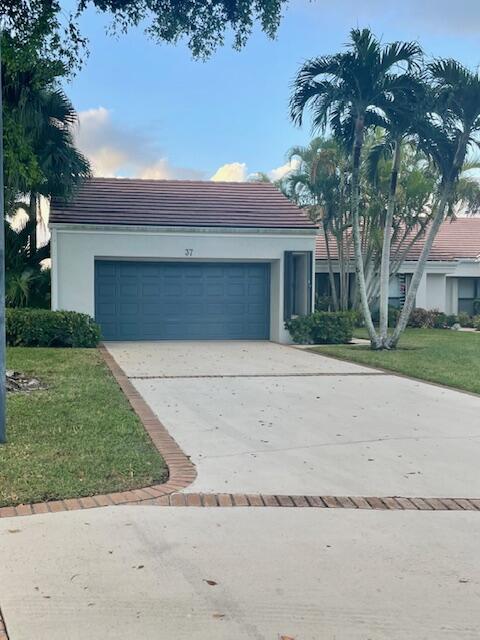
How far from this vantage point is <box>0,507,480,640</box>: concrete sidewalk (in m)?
3.16

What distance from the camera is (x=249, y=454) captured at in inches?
246

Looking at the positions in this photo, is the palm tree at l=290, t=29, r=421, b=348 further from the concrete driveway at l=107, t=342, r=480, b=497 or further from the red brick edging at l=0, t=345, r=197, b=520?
the red brick edging at l=0, t=345, r=197, b=520

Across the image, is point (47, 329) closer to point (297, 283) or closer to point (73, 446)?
point (297, 283)

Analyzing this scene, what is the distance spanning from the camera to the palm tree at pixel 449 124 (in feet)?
45.9

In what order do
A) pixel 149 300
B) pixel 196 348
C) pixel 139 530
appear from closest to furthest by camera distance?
pixel 139 530
pixel 196 348
pixel 149 300

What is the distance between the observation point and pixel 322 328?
17.7 meters

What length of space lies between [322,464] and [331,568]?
2200 mm

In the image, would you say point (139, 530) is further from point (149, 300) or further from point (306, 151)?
point (306, 151)

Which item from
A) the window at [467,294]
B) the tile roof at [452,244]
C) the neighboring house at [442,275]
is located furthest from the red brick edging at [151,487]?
the window at [467,294]

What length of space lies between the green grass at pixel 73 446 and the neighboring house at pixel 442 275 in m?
18.2

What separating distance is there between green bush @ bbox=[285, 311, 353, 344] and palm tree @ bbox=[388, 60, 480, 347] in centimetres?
189

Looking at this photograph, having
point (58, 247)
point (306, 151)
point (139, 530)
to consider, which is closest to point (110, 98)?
point (58, 247)

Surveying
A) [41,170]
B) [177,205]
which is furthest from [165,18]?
[177,205]

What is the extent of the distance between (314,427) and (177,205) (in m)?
12.6
